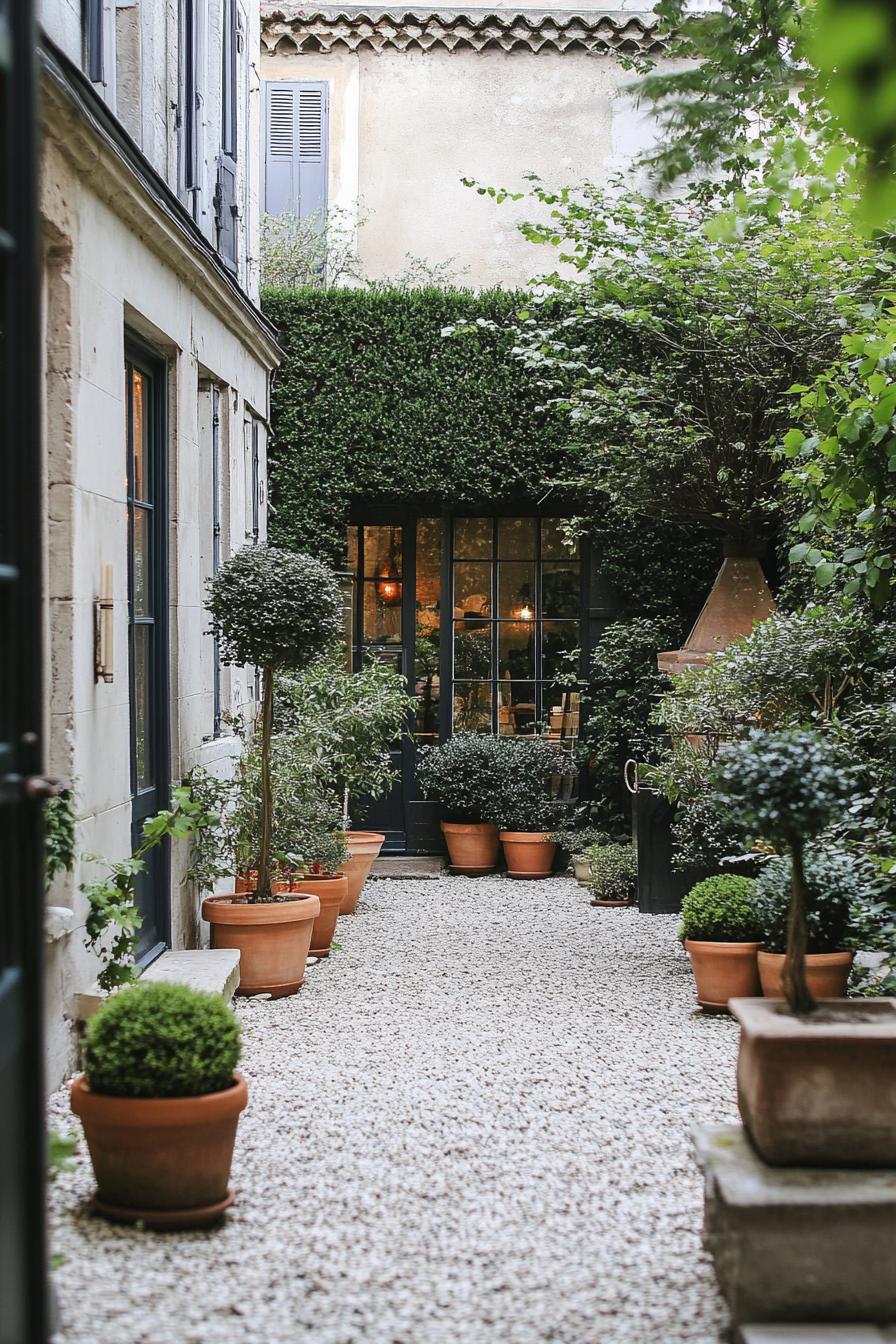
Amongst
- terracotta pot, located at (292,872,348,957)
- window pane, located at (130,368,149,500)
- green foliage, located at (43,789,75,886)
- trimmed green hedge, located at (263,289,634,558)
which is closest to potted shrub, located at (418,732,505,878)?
trimmed green hedge, located at (263,289,634,558)

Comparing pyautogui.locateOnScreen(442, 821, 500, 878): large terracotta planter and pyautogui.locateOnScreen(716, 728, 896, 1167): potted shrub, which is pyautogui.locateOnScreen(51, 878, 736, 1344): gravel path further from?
pyautogui.locateOnScreen(442, 821, 500, 878): large terracotta planter

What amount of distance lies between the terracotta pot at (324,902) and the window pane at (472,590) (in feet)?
12.6

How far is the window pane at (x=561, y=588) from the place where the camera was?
11297 mm

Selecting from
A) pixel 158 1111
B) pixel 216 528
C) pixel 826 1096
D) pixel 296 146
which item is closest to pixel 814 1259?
pixel 826 1096

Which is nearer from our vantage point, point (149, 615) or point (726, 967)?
point (726, 967)

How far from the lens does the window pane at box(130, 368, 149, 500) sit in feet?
20.4

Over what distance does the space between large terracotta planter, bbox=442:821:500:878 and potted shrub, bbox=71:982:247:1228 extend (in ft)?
22.9

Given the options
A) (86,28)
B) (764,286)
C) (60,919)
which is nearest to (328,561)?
(764,286)

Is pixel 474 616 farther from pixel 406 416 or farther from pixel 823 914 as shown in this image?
pixel 823 914

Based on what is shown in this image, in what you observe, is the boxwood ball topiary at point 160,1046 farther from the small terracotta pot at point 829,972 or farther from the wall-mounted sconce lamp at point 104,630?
the small terracotta pot at point 829,972

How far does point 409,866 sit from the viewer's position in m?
10.8

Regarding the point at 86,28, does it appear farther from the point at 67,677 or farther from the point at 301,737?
the point at 301,737

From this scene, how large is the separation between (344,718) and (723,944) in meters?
3.36

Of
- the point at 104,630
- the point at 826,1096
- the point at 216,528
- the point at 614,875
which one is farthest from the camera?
the point at 614,875
